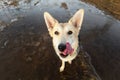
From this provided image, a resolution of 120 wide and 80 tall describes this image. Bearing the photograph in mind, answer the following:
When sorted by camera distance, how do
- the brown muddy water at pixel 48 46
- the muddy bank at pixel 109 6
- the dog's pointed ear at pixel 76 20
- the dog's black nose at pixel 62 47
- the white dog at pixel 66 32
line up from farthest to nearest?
1. the muddy bank at pixel 109 6
2. the brown muddy water at pixel 48 46
3. the dog's pointed ear at pixel 76 20
4. the white dog at pixel 66 32
5. the dog's black nose at pixel 62 47

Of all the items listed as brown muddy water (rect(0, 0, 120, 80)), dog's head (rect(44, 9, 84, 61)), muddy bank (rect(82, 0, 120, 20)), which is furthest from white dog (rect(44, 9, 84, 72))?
muddy bank (rect(82, 0, 120, 20))

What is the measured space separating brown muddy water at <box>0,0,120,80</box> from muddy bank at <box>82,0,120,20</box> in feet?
1.16

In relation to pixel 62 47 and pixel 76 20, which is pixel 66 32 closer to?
pixel 76 20

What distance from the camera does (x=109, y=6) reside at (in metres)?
11.0

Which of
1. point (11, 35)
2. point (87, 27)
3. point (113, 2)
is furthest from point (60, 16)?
point (113, 2)

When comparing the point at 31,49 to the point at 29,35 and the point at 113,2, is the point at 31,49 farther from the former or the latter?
the point at 113,2

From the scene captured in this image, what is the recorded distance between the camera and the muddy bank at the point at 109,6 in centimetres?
1028

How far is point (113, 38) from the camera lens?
8508 mm

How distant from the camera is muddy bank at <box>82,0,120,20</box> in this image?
10.3 metres

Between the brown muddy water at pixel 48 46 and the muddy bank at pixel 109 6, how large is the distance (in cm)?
35

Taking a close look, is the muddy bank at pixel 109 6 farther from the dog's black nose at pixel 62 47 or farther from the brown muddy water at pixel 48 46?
the dog's black nose at pixel 62 47

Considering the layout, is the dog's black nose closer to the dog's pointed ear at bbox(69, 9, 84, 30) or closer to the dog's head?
the dog's head

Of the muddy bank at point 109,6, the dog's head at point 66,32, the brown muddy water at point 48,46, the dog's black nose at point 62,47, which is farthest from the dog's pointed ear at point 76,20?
the muddy bank at point 109,6

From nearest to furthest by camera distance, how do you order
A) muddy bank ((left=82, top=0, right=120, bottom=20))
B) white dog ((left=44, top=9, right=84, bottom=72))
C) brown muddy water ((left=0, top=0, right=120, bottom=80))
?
1. white dog ((left=44, top=9, right=84, bottom=72))
2. brown muddy water ((left=0, top=0, right=120, bottom=80))
3. muddy bank ((left=82, top=0, right=120, bottom=20))
